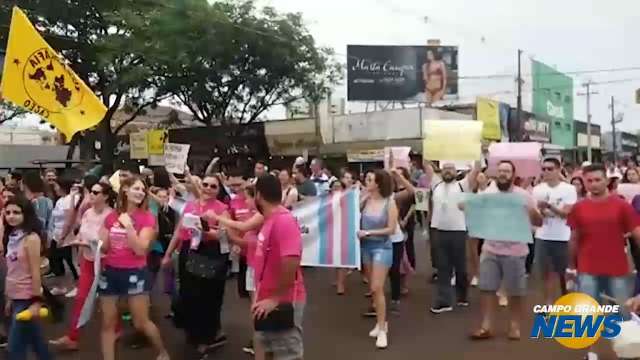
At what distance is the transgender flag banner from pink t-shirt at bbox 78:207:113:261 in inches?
79.6

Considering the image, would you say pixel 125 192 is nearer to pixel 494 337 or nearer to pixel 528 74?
pixel 494 337

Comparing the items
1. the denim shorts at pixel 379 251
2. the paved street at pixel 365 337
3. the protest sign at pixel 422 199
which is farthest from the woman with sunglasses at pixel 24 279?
the protest sign at pixel 422 199

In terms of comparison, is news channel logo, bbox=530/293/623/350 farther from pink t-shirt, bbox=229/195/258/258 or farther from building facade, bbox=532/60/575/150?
building facade, bbox=532/60/575/150

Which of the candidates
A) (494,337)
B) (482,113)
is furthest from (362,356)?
(482,113)

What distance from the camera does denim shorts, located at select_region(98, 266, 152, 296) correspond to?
5.74 metres

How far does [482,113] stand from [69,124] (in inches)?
1175

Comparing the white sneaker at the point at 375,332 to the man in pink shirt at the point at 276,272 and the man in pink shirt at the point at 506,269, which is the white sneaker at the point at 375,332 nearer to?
the man in pink shirt at the point at 506,269

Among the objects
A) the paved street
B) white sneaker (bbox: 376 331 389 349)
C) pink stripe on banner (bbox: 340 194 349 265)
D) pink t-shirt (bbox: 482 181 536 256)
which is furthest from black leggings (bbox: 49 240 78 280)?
pink t-shirt (bbox: 482 181 536 256)

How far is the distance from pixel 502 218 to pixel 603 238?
1.30 metres

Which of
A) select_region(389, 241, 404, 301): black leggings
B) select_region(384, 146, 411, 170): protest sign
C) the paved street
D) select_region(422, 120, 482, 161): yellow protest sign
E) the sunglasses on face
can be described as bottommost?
the paved street

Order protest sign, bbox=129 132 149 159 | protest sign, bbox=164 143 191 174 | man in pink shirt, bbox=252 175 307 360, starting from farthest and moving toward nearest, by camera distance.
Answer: protest sign, bbox=129 132 149 159 → protest sign, bbox=164 143 191 174 → man in pink shirt, bbox=252 175 307 360

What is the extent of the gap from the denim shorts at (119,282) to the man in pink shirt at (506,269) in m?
3.26

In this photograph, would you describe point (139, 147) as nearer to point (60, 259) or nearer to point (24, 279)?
point (60, 259)

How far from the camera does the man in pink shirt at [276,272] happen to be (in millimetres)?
4285
